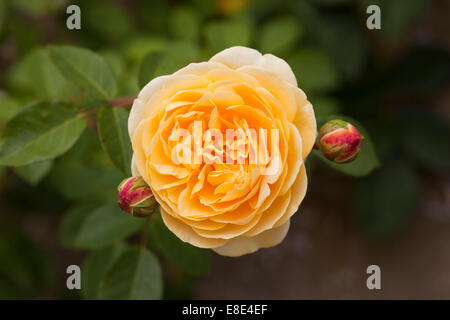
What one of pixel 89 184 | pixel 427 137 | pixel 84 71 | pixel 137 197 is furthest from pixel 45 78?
pixel 427 137

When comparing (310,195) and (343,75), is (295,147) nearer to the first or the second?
(343,75)

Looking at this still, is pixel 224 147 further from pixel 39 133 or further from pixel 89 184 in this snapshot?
pixel 89 184

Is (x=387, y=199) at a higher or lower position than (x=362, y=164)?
higher

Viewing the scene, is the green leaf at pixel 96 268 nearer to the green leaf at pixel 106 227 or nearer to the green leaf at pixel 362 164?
the green leaf at pixel 106 227

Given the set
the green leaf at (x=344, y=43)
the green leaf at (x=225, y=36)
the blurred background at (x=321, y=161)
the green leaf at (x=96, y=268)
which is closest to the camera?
the green leaf at (x=96, y=268)

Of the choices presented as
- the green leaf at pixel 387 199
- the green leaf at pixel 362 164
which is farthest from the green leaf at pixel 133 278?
the green leaf at pixel 387 199

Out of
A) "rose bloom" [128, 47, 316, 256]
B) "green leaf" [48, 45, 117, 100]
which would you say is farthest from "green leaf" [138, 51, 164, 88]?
"rose bloom" [128, 47, 316, 256]

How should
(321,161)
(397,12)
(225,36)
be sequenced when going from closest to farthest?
(225,36)
(397,12)
(321,161)
